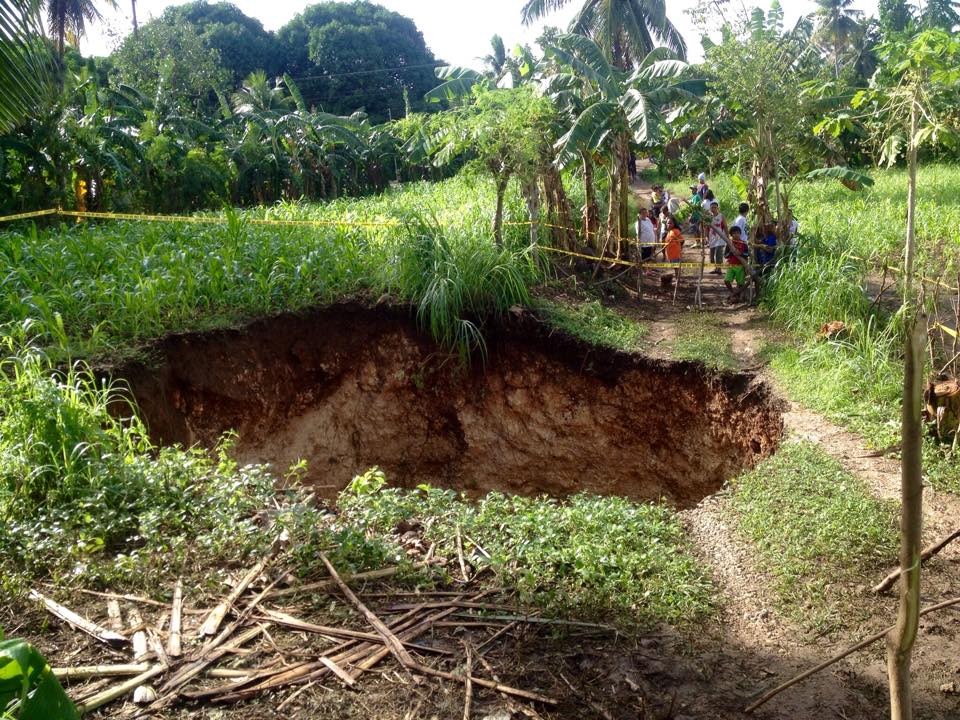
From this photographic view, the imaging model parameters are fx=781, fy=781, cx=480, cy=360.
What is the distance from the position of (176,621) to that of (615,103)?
8.77 m

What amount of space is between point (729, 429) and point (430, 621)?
198 inches

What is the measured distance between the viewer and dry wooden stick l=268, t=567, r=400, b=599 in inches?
163

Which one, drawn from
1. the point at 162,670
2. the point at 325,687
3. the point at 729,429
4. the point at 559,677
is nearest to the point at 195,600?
the point at 162,670

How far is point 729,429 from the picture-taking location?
8.09 meters

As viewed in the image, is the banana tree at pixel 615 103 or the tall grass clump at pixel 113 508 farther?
the banana tree at pixel 615 103

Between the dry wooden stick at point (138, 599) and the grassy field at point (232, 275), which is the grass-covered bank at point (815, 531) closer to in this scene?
the dry wooden stick at point (138, 599)

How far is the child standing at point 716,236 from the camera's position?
10727 mm

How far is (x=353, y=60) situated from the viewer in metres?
31.8

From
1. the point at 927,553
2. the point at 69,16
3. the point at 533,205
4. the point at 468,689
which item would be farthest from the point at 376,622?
the point at 69,16

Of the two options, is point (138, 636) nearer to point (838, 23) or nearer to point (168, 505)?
point (168, 505)

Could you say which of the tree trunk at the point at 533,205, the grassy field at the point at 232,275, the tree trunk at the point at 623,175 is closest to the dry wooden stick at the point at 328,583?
the grassy field at the point at 232,275

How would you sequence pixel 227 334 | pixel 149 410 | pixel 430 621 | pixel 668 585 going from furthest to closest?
pixel 227 334
pixel 149 410
pixel 668 585
pixel 430 621

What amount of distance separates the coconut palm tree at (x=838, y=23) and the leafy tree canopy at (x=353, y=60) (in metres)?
16.8

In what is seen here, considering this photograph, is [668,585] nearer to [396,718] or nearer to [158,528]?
[396,718]
